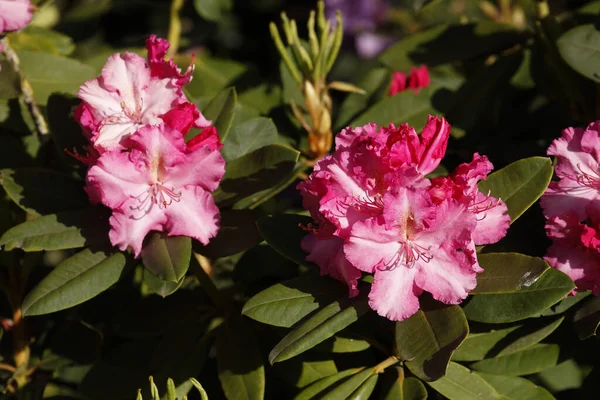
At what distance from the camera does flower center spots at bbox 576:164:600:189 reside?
3.74ft

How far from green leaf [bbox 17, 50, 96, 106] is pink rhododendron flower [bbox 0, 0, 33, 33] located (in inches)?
9.4

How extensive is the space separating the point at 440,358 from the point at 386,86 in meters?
0.87

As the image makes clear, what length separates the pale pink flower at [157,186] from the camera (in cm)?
114

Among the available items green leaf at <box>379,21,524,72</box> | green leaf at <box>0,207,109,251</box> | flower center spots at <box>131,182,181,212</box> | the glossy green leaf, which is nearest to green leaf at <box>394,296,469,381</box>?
the glossy green leaf

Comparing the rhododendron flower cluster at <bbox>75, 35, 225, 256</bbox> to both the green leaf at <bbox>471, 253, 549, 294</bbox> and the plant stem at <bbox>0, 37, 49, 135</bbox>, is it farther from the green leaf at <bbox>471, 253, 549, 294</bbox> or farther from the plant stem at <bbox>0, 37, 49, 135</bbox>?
the green leaf at <bbox>471, 253, 549, 294</bbox>

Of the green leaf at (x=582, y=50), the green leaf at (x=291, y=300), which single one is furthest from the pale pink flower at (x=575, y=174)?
the green leaf at (x=291, y=300)

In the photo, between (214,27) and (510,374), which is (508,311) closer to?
(510,374)

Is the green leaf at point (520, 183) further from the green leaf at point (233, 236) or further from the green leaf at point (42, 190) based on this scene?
the green leaf at point (42, 190)

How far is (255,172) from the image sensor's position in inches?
49.8

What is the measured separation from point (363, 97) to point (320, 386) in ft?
2.46

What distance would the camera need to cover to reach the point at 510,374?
4.18 ft

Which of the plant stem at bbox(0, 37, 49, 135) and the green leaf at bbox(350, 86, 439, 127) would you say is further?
the green leaf at bbox(350, 86, 439, 127)

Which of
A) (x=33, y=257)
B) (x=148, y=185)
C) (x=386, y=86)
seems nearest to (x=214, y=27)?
(x=386, y=86)

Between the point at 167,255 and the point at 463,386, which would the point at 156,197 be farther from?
the point at 463,386
